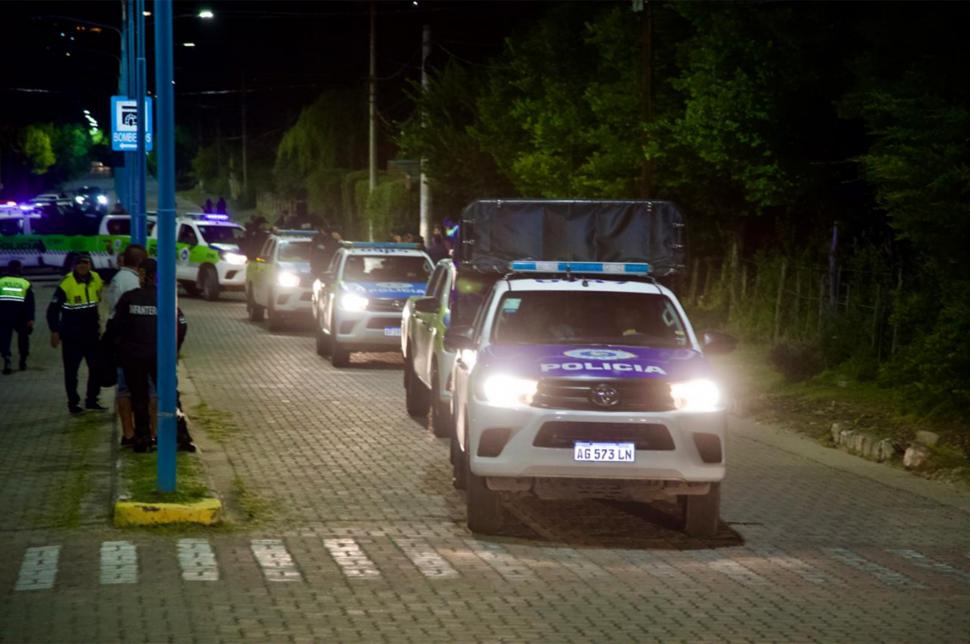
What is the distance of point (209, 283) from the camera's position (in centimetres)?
4066

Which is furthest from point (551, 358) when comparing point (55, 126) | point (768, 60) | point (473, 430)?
point (55, 126)

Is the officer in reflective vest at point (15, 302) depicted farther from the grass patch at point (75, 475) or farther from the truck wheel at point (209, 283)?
the truck wheel at point (209, 283)

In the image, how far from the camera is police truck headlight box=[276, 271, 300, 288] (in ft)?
103

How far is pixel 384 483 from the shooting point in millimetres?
14000

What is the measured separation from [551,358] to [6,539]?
13.1ft

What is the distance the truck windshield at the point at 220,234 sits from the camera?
41938 mm

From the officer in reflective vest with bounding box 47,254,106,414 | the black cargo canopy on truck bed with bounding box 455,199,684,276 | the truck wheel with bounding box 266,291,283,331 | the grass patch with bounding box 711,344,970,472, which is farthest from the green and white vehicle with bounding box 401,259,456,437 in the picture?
the truck wheel with bounding box 266,291,283,331

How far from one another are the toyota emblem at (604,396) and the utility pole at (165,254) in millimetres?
3204

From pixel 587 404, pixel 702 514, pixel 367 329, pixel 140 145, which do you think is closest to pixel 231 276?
pixel 140 145

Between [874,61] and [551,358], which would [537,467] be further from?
[874,61]

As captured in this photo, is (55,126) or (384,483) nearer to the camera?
(384,483)

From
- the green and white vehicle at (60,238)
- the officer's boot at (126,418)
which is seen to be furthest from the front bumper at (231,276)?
the officer's boot at (126,418)

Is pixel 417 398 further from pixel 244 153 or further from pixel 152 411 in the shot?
pixel 244 153

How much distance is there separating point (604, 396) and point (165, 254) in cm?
Result: 354
